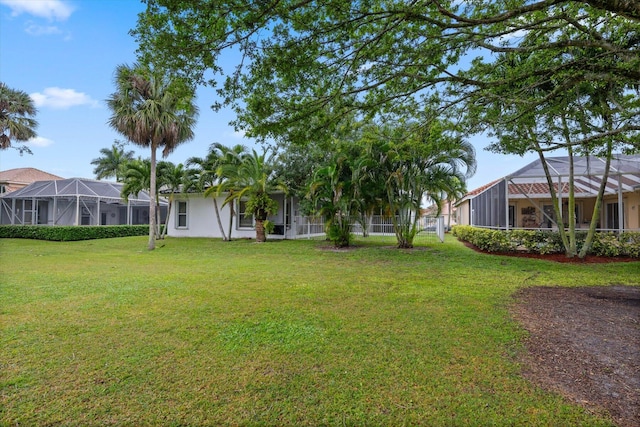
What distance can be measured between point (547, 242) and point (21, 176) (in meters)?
45.3

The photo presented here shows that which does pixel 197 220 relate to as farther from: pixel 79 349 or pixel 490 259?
pixel 79 349

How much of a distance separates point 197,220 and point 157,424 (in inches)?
767

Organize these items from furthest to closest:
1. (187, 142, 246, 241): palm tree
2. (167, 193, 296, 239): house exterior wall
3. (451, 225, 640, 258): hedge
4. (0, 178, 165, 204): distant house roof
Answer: (0, 178, 165, 204): distant house roof, (167, 193, 296, 239): house exterior wall, (187, 142, 246, 241): palm tree, (451, 225, 640, 258): hedge

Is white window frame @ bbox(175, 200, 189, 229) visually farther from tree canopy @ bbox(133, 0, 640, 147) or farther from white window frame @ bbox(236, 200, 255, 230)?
tree canopy @ bbox(133, 0, 640, 147)

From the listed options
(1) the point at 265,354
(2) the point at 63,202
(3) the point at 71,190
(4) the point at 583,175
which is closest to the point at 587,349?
(1) the point at 265,354

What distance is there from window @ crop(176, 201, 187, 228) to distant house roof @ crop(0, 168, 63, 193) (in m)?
20.5

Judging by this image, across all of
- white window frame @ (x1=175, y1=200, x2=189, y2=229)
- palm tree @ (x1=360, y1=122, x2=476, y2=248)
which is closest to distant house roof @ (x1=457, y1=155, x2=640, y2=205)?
palm tree @ (x1=360, y1=122, x2=476, y2=248)

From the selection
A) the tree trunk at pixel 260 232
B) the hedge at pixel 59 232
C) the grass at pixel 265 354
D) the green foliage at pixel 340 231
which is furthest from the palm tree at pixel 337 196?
the hedge at pixel 59 232

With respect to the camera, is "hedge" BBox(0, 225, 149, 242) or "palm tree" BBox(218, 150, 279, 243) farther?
"hedge" BBox(0, 225, 149, 242)

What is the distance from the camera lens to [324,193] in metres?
14.0

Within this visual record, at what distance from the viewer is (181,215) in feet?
70.1

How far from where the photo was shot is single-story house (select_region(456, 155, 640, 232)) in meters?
12.5

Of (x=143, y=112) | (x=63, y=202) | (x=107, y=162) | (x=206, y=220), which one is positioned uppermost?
(x=107, y=162)

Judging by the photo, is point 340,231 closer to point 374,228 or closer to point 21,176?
point 374,228
